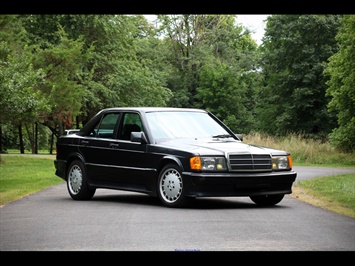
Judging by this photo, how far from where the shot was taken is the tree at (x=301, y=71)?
200 ft

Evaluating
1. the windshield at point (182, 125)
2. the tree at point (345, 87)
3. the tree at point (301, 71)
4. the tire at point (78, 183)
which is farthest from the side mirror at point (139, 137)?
the tree at point (301, 71)

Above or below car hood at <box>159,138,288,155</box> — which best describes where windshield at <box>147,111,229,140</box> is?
above

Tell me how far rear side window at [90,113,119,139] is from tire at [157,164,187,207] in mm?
2070

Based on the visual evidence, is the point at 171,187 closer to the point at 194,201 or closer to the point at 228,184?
the point at 228,184

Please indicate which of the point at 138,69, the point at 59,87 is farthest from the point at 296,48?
the point at 59,87

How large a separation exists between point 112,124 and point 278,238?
6419 mm

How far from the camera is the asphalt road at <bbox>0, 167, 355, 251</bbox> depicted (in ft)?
30.3

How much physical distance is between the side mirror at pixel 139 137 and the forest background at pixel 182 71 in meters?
19.3

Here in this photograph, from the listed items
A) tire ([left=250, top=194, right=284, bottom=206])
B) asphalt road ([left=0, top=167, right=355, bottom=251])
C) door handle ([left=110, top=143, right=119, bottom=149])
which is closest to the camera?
asphalt road ([left=0, top=167, right=355, bottom=251])

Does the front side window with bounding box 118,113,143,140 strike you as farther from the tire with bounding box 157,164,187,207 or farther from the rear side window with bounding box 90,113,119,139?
the tire with bounding box 157,164,187,207

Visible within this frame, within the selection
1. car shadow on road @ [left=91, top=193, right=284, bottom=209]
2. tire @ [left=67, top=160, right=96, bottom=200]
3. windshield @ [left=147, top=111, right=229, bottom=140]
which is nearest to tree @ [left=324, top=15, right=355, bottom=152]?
car shadow on road @ [left=91, top=193, right=284, bottom=209]

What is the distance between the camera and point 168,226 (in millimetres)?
11094

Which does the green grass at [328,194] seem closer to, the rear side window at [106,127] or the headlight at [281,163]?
the headlight at [281,163]

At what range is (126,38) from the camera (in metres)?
57.5
